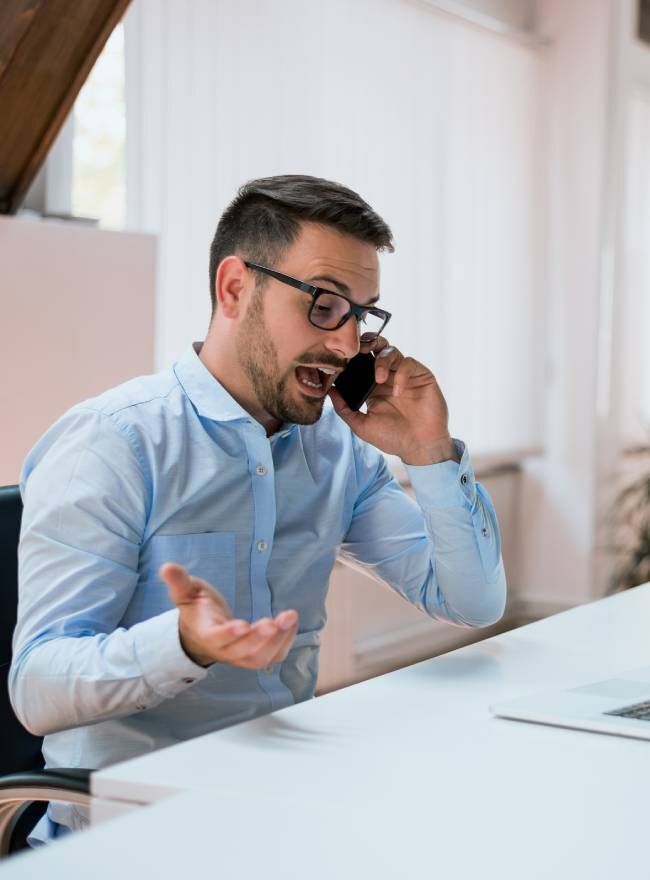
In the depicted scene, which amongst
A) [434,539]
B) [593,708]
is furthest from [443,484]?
[593,708]

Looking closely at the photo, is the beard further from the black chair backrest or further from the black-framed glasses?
the black chair backrest

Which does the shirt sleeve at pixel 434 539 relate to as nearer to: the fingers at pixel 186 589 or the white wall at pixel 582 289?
the fingers at pixel 186 589

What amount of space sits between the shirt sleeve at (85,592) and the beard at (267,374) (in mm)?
223

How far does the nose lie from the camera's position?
179cm

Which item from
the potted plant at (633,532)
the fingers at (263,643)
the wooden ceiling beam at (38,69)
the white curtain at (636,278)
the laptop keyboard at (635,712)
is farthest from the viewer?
the white curtain at (636,278)

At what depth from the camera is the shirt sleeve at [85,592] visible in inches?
55.7

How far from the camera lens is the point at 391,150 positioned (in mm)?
4680

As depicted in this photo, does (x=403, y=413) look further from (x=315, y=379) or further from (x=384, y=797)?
(x=384, y=797)

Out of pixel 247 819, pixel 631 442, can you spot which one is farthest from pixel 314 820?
pixel 631 442

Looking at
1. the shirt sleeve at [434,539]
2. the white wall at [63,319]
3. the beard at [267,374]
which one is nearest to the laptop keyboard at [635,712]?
the shirt sleeve at [434,539]

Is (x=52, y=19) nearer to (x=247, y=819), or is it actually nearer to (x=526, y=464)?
(x=247, y=819)

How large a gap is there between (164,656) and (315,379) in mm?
585

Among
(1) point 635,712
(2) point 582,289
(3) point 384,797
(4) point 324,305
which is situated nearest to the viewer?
(3) point 384,797

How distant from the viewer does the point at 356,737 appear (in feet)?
4.19
